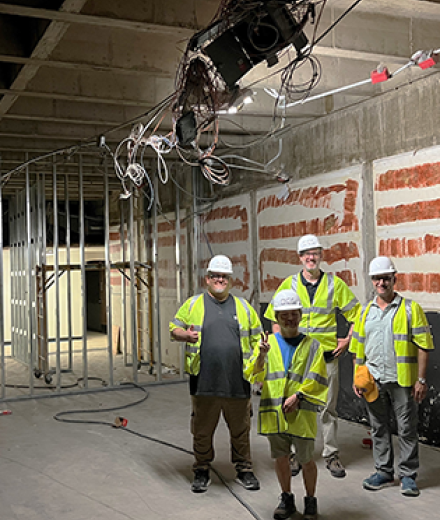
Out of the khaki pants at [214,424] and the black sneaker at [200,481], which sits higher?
the khaki pants at [214,424]

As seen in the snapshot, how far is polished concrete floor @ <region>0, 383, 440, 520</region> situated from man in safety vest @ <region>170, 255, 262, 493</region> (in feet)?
0.67

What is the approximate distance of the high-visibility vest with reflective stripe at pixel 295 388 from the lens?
10.5 ft

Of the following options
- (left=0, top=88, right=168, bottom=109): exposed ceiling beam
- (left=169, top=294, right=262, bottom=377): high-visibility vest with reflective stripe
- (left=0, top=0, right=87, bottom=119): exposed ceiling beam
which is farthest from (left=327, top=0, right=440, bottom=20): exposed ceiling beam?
(left=0, top=88, right=168, bottom=109): exposed ceiling beam

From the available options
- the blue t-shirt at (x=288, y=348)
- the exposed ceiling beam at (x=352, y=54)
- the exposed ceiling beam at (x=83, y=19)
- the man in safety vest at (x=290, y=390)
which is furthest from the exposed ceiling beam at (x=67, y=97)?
the blue t-shirt at (x=288, y=348)

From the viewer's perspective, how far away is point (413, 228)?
4797 millimetres

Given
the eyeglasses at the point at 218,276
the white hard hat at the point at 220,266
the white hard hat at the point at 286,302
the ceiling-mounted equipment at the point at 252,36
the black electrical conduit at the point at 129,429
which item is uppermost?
the ceiling-mounted equipment at the point at 252,36

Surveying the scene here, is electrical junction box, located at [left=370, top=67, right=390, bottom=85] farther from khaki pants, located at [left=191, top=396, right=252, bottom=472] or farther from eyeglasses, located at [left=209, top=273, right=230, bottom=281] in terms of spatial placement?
khaki pants, located at [left=191, top=396, right=252, bottom=472]

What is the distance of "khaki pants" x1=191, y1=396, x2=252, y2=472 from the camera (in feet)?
12.6

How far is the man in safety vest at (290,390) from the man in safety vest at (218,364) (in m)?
0.52

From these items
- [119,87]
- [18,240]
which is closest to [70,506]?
[119,87]

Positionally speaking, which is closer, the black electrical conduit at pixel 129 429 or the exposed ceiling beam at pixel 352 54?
the black electrical conduit at pixel 129 429

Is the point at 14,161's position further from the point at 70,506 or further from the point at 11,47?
the point at 70,506

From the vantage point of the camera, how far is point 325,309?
4207 mm

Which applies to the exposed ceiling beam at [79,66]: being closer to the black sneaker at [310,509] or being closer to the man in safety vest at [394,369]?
the man in safety vest at [394,369]
